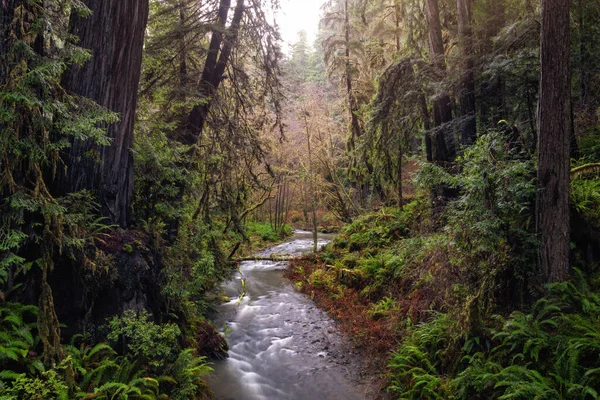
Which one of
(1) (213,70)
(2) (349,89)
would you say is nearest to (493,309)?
(1) (213,70)

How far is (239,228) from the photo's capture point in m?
8.19

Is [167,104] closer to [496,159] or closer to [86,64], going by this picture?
[86,64]

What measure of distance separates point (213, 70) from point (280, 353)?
6562 mm

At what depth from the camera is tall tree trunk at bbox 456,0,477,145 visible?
8.35 m

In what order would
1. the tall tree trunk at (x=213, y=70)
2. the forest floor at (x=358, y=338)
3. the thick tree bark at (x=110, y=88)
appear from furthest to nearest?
the tall tree trunk at (x=213, y=70), the forest floor at (x=358, y=338), the thick tree bark at (x=110, y=88)

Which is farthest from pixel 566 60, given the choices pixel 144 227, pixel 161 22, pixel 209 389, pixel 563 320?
pixel 161 22

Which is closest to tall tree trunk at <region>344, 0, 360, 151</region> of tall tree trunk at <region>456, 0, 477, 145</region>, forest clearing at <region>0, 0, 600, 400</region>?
forest clearing at <region>0, 0, 600, 400</region>

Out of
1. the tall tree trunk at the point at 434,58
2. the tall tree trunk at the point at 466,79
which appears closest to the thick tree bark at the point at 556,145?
the tall tree trunk at the point at 466,79

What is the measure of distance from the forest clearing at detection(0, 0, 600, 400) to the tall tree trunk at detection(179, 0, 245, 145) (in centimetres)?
5

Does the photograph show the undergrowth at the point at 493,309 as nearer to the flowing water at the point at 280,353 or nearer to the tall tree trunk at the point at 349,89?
the flowing water at the point at 280,353

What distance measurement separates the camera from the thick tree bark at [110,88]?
16.3 feet

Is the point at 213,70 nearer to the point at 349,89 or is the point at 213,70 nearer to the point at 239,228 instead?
the point at 239,228

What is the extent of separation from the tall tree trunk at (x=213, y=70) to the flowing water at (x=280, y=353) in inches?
189

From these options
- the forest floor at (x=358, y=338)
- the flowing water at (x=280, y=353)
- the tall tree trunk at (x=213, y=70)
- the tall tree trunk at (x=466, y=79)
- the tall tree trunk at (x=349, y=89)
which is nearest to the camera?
the flowing water at (x=280, y=353)
